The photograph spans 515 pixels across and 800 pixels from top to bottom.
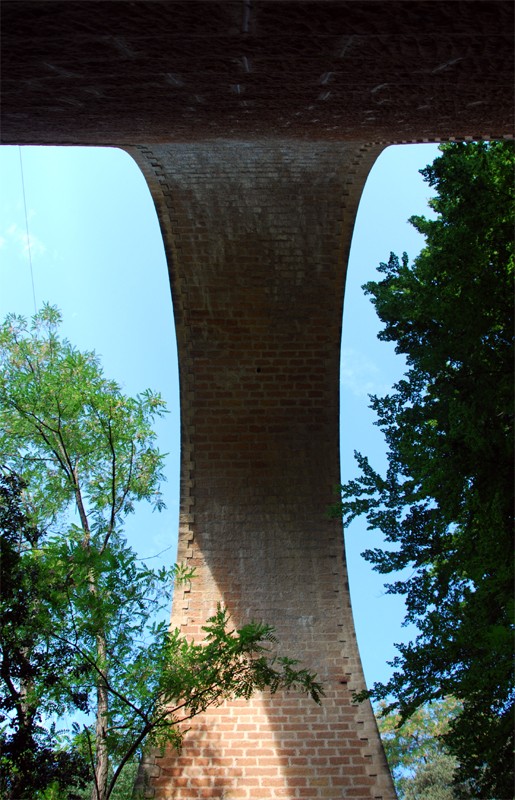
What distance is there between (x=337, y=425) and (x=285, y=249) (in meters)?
2.08

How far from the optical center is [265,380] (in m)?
8.88

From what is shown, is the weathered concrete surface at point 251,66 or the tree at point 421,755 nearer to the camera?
the weathered concrete surface at point 251,66

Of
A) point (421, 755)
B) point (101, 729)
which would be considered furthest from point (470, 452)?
point (421, 755)

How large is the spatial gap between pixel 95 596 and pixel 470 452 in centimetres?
295

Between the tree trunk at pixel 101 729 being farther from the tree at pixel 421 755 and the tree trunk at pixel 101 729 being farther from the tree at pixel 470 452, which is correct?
the tree at pixel 421 755

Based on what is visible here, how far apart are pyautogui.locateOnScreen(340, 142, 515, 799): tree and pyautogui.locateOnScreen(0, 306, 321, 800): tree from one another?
48.3 inches

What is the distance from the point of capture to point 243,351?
8.88 m

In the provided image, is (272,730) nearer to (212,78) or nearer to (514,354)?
(514,354)

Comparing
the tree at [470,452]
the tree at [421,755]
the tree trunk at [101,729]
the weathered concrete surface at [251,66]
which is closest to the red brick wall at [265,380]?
the tree trunk at [101,729]

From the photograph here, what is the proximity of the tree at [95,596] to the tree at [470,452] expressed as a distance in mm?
1228

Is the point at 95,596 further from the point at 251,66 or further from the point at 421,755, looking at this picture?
the point at 421,755

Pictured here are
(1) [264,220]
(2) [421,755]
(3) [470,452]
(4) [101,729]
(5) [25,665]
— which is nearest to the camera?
(3) [470,452]

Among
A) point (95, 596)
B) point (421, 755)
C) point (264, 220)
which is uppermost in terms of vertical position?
point (264, 220)

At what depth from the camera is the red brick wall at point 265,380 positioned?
8.05 metres
